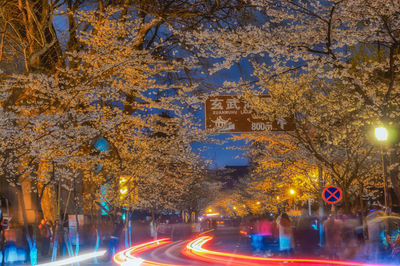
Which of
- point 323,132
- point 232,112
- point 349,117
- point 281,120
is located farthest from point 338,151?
point 232,112

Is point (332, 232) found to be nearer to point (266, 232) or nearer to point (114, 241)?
point (114, 241)

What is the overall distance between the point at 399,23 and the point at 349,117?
403 inches

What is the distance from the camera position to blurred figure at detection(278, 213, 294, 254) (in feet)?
72.3

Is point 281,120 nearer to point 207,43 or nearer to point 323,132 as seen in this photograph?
point 323,132

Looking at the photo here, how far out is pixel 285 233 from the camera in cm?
2261

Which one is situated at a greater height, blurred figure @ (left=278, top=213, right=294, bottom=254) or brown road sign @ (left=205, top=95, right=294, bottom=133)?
brown road sign @ (left=205, top=95, right=294, bottom=133)

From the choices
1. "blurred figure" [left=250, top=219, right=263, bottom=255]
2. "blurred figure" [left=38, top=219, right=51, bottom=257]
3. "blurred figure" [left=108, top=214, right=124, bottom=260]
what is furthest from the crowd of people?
"blurred figure" [left=38, top=219, right=51, bottom=257]

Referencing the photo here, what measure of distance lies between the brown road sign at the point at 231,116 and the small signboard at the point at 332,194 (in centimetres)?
350

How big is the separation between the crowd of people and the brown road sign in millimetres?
4639

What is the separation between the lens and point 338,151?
2795 centimetres

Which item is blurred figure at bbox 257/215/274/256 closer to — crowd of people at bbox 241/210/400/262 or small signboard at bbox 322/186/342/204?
crowd of people at bbox 241/210/400/262

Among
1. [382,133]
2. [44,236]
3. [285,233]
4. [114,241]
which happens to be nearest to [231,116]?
[382,133]

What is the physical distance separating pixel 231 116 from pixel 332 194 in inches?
188

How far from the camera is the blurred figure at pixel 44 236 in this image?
2159 cm
